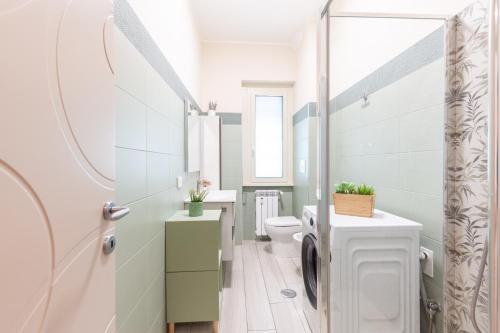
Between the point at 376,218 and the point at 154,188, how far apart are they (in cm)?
128

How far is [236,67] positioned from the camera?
339 cm

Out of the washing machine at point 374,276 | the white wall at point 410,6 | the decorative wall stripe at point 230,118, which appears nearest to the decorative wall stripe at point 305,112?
the decorative wall stripe at point 230,118

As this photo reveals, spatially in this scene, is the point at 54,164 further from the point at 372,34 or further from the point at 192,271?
the point at 372,34

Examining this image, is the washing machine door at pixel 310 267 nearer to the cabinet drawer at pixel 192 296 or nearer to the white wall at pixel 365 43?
the cabinet drawer at pixel 192 296

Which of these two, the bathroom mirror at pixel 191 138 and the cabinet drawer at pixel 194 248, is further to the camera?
the bathroom mirror at pixel 191 138

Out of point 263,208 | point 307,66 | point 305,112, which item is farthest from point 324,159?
point 263,208

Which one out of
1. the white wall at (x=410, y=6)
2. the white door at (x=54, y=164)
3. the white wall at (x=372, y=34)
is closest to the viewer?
→ the white door at (x=54, y=164)

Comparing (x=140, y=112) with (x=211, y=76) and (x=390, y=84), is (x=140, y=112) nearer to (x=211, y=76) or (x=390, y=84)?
(x=390, y=84)

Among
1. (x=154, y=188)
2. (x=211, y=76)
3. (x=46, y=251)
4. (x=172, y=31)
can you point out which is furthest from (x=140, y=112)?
(x=211, y=76)

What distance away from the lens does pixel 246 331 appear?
165cm

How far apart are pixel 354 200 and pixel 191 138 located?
1.63 m

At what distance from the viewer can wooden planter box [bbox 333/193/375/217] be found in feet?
4.58

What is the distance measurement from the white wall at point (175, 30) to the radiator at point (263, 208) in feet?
5.44

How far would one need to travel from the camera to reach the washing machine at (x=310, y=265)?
161 cm
